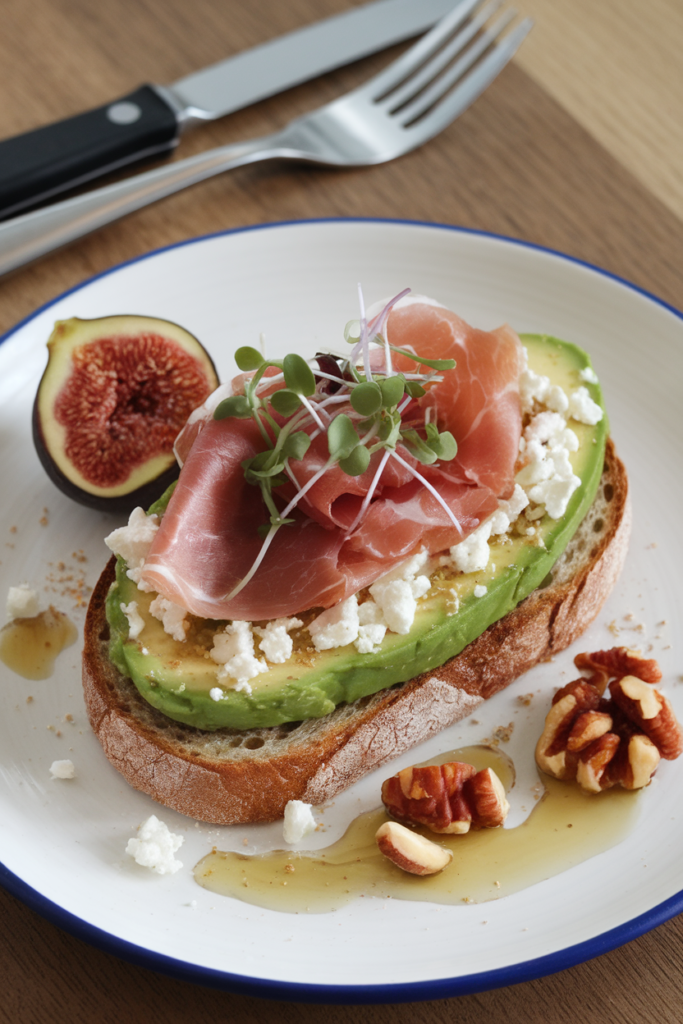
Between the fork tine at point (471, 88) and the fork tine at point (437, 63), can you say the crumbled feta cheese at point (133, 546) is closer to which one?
the fork tine at point (471, 88)

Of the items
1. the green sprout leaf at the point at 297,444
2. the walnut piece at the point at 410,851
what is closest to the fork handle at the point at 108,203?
the green sprout leaf at the point at 297,444

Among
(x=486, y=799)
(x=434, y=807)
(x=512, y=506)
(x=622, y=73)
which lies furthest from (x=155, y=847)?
(x=622, y=73)

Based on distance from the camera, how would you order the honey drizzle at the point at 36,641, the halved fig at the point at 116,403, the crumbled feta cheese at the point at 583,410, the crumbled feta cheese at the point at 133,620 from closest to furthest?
the crumbled feta cheese at the point at 133,620
the honey drizzle at the point at 36,641
the crumbled feta cheese at the point at 583,410
the halved fig at the point at 116,403

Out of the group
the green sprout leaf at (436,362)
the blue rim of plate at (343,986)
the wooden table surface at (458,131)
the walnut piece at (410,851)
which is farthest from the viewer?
the wooden table surface at (458,131)

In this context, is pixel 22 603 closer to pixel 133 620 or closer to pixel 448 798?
pixel 133 620

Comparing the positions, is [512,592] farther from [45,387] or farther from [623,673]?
[45,387]

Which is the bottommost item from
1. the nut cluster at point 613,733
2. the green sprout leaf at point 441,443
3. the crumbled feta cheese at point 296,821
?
the nut cluster at point 613,733
